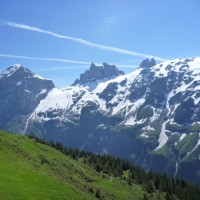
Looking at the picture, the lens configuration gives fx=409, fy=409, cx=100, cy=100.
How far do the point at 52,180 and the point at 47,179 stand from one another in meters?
1.44

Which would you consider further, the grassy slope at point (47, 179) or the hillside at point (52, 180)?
the hillside at point (52, 180)

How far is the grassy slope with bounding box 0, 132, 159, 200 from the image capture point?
66.5 m

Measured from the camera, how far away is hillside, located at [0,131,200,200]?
67.0 metres

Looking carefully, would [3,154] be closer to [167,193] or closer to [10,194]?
[10,194]

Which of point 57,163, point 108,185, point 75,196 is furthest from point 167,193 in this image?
point 75,196

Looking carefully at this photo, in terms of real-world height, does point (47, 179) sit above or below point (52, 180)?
above

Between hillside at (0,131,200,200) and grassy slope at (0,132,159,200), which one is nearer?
grassy slope at (0,132,159,200)

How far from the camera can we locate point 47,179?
249 ft

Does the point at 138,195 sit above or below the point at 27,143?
below

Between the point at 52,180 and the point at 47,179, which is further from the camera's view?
the point at 52,180

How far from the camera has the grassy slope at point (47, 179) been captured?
66500mm

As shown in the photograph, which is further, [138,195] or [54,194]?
[138,195]

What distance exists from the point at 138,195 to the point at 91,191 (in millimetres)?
25324

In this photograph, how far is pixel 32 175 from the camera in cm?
7425
